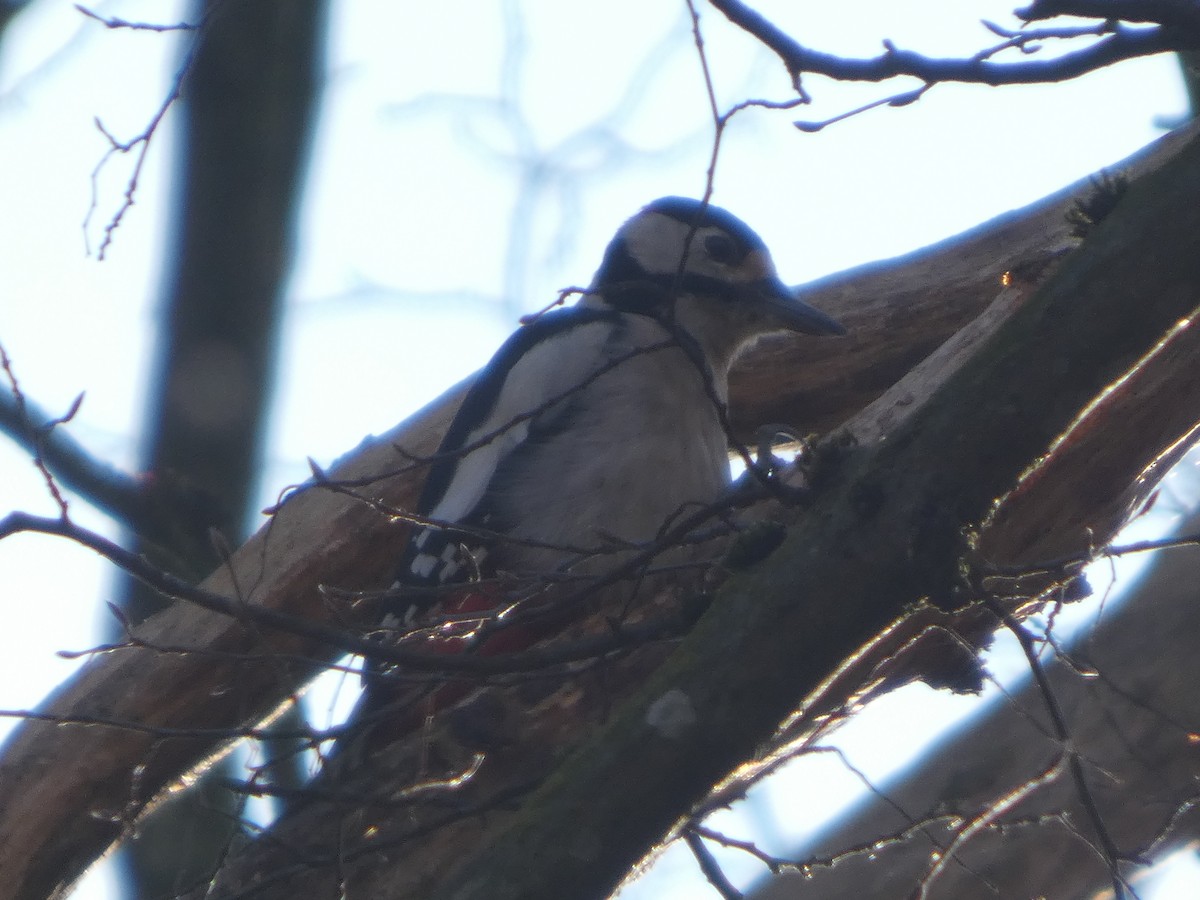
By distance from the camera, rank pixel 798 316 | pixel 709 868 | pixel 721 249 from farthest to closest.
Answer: pixel 721 249 → pixel 798 316 → pixel 709 868

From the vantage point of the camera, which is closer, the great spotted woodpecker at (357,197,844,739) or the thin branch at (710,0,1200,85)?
the thin branch at (710,0,1200,85)

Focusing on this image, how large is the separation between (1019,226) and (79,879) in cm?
321

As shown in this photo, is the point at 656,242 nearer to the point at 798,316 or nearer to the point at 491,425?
the point at 798,316

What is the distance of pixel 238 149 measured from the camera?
4523mm

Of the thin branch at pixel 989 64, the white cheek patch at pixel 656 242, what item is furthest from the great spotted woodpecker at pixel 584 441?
the thin branch at pixel 989 64

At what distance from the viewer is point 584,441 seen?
384 centimetres

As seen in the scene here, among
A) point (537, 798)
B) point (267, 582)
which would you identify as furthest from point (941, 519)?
point (267, 582)

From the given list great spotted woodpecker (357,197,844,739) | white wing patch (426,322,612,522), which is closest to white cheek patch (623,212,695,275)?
great spotted woodpecker (357,197,844,739)

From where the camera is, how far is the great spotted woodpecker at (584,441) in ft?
12.2

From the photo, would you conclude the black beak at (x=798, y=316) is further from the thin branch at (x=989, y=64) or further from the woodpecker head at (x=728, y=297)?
the thin branch at (x=989, y=64)

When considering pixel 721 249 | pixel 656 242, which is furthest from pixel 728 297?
pixel 656 242

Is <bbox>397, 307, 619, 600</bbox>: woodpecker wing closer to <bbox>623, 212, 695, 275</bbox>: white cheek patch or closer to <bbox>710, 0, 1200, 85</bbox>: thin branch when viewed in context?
<bbox>623, 212, 695, 275</bbox>: white cheek patch

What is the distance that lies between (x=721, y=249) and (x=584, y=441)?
103cm

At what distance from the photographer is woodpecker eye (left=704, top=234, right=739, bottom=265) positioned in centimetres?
455
